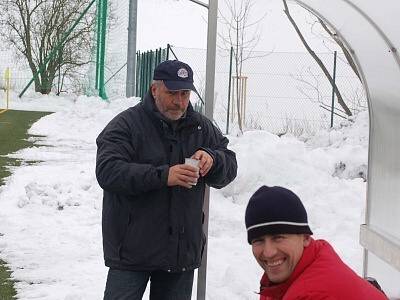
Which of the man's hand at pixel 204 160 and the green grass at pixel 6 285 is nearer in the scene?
the man's hand at pixel 204 160

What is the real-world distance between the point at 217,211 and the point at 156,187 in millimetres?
5341

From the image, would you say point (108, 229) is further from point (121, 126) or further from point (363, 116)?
point (363, 116)

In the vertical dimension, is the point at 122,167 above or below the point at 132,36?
below

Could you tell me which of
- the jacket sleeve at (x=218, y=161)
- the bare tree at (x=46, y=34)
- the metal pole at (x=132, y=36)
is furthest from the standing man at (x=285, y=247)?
the bare tree at (x=46, y=34)

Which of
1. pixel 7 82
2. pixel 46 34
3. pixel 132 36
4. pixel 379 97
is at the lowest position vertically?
pixel 379 97

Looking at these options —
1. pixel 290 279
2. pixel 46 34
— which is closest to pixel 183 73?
pixel 290 279

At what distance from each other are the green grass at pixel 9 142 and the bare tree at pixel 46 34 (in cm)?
615

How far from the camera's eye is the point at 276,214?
212cm

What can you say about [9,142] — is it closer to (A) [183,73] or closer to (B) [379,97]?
(B) [379,97]

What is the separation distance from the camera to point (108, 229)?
3148 mm

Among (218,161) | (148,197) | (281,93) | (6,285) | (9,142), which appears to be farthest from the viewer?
(9,142)

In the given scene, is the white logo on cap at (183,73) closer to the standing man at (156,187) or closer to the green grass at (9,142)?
the standing man at (156,187)

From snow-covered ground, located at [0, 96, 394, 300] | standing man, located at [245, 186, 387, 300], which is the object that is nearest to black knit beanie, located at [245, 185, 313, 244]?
standing man, located at [245, 186, 387, 300]

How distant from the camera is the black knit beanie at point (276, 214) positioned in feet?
6.97
